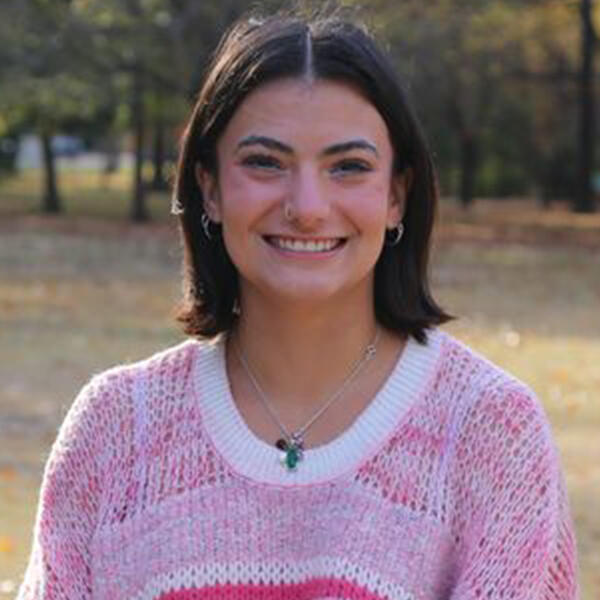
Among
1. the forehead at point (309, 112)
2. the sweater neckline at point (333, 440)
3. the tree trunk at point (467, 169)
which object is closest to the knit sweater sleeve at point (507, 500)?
the sweater neckline at point (333, 440)

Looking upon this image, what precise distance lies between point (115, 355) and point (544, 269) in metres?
11.2

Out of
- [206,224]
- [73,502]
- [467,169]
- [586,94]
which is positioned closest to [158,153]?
[467,169]

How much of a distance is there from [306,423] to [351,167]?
1.30ft

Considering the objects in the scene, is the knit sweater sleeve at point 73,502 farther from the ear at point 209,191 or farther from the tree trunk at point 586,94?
the tree trunk at point 586,94

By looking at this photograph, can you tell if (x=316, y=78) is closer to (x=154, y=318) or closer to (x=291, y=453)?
(x=291, y=453)

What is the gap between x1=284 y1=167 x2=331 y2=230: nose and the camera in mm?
2361

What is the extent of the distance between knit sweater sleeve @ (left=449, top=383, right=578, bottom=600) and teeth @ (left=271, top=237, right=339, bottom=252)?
12.7 inches

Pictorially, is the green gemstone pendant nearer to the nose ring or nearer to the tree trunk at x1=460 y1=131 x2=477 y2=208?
the nose ring

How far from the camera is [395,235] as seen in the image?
2.57 meters

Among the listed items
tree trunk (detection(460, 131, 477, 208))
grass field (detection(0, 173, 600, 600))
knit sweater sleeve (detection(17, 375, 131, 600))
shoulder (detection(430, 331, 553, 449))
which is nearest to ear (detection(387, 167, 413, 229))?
shoulder (detection(430, 331, 553, 449))

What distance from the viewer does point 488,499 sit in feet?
7.64

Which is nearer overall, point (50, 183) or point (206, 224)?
point (206, 224)

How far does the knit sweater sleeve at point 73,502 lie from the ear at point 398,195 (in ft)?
1.70

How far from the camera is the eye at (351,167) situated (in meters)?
2.38
